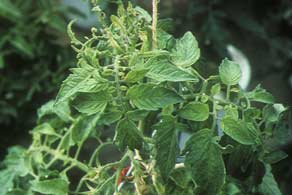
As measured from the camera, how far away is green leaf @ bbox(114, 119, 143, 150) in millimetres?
565

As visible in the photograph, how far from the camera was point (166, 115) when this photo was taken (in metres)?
0.58

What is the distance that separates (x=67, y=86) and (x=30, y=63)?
75 cm

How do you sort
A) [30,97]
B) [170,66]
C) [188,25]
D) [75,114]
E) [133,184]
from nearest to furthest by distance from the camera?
[170,66] < [133,184] < [75,114] < [30,97] < [188,25]

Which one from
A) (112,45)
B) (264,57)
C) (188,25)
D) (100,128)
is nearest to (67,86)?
(112,45)

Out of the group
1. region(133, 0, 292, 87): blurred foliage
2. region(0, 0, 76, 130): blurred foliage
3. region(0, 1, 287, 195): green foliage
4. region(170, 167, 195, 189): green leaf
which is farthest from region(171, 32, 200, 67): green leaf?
region(133, 0, 292, 87): blurred foliage

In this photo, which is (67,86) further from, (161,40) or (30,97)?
(30,97)

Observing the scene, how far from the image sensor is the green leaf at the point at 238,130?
56 centimetres

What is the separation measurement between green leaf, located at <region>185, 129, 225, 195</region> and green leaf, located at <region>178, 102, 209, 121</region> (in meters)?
0.02

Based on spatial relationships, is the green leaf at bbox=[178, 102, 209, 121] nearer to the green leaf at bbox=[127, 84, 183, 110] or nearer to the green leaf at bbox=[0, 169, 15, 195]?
the green leaf at bbox=[127, 84, 183, 110]

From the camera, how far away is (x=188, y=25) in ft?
4.94

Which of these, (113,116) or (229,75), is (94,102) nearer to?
(113,116)

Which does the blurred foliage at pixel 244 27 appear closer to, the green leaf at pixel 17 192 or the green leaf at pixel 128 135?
the green leaf at pixel 17 192

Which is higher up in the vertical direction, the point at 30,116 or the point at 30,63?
the point at 30,63

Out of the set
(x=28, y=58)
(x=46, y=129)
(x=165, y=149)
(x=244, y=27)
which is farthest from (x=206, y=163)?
(x=244, y=27)
